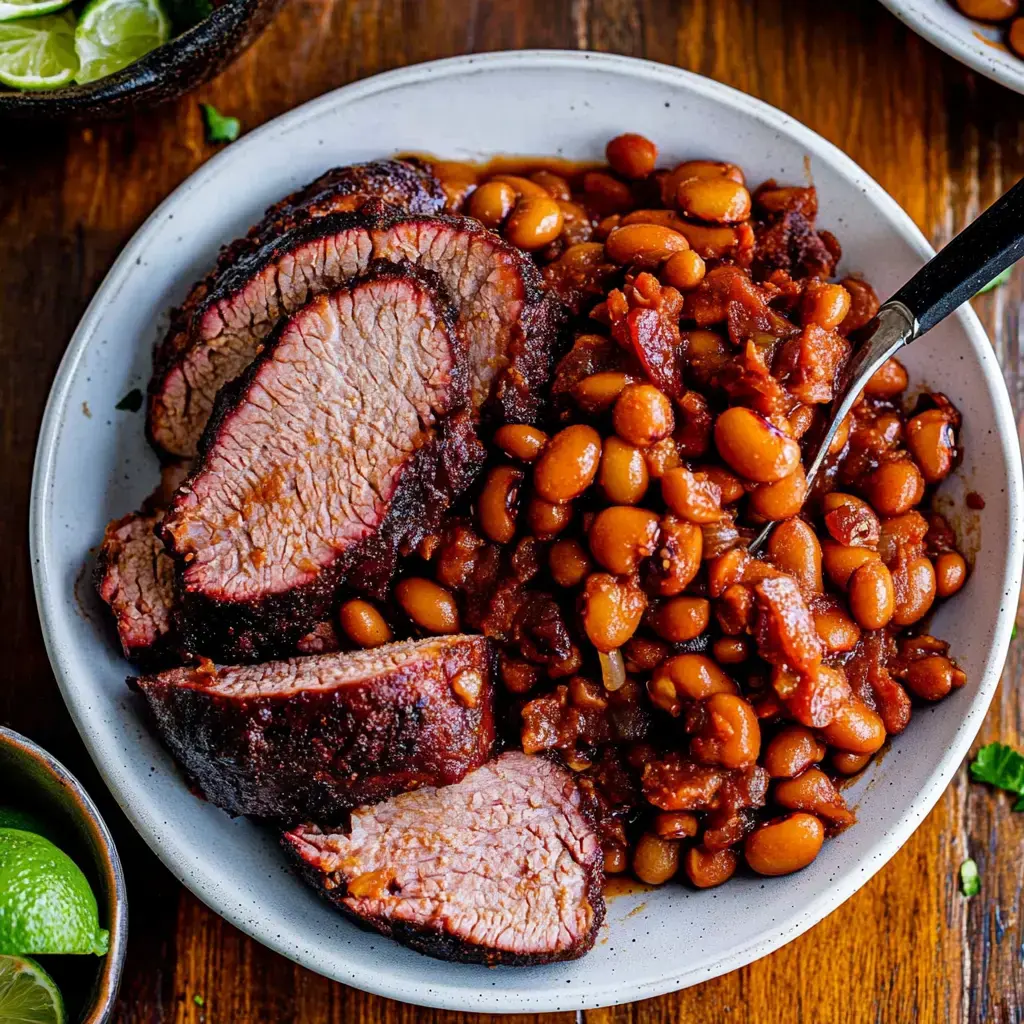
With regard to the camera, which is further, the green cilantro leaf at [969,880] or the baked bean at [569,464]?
the green cilantro leaf at [969,880]

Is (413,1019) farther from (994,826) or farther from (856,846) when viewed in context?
(994,826)

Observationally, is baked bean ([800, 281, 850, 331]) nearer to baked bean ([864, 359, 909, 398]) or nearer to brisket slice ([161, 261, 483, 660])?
baked bean ([864, 359, 909, 398])

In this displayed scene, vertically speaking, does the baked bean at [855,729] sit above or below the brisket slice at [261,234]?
below

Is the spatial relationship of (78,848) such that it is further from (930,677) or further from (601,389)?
(930,677)

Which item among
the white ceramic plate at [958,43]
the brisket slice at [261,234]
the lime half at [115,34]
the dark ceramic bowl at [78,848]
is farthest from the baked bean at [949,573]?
the lime half at [115,34]

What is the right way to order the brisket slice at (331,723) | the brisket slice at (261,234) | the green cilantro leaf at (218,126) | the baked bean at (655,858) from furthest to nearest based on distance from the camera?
1. the green cilantro leaf at (218,126)
2. the brisket slice at (261,234)
3. the baked bean at (655,858)
4. the brisket slice at (331,723)

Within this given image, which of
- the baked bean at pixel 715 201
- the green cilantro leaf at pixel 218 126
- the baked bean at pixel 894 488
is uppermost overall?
the green cilantro leaf at pixel 218 126

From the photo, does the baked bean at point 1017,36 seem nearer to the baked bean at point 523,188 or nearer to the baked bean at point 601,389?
the baked bean at point 523,188

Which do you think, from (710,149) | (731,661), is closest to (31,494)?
(731,661)
